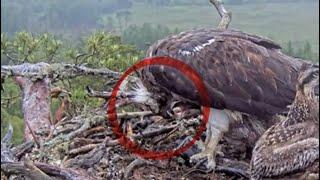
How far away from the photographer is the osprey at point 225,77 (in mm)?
4188

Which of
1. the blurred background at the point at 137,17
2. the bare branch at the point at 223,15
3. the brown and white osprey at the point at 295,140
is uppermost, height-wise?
the bare branch at the point at 223,15

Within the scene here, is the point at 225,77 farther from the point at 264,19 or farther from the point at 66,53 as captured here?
the point at 264,19

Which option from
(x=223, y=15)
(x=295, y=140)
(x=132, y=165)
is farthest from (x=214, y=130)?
(x=295, y=140)

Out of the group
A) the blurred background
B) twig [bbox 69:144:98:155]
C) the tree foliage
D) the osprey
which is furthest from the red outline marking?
the blurred background

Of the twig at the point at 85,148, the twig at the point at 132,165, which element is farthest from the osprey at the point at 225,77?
the twig at the point at 85,148

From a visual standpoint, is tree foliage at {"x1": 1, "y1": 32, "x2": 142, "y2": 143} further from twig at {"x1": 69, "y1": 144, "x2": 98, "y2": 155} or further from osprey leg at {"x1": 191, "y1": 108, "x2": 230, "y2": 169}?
osprey leg at {"x1": 191, "y1": 108, "x2": 230, "y2": 169}

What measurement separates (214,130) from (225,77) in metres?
0.38

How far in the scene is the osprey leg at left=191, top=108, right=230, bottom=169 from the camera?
4.33 meters

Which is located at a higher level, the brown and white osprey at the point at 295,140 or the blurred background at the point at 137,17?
the brown and white osprey at the point at 295,140

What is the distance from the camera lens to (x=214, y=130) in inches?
173

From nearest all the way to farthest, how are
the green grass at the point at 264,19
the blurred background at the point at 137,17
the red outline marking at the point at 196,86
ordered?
the red outline marking at the point at 196,86 < the green grass at the point at 264,19 < the blurred background at the point at 137,17

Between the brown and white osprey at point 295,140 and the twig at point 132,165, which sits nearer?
the brown and white osprey at point 295,140

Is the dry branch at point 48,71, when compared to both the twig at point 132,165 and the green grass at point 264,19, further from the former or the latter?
the green grass at point 264,19

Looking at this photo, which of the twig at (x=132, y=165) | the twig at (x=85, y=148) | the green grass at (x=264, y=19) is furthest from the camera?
the green grass at (x=264, y=19)
